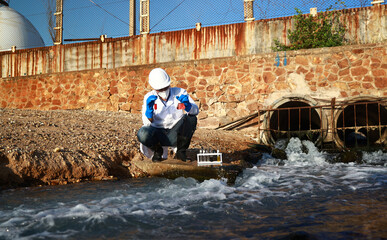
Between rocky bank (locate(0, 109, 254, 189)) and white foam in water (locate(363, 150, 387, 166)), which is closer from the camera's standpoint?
rocky bank (locate(0, 109, 254, 189))

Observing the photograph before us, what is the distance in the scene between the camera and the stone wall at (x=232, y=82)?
814cm

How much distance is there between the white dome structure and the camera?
671 inches

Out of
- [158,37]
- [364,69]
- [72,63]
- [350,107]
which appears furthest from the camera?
[72,63]

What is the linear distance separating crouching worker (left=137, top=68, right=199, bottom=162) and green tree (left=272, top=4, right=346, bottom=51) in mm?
6130

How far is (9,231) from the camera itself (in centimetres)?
213

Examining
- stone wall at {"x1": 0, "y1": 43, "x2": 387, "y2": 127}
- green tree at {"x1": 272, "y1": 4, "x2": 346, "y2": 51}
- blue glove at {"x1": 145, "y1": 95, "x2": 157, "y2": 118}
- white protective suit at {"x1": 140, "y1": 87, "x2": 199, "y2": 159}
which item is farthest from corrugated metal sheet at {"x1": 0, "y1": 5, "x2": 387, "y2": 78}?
blue glove at {"x1": 145, "y1": 95, "x2": 157, "y2": 118}

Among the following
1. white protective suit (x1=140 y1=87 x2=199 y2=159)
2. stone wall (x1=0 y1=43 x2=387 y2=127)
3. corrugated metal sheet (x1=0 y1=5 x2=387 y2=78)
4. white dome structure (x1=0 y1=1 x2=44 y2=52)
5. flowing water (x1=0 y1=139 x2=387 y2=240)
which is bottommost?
flowing water (x1=0 y1=139 x2=387 y2=240)

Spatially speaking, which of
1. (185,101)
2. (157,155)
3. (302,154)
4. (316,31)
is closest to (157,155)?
(157,155)

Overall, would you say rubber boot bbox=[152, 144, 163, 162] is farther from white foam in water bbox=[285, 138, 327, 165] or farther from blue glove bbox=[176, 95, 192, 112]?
white foam in water bbox=[285, 138, 327, 165]

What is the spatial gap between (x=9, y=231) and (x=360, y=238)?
2.10m

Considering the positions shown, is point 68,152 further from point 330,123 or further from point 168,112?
point 330,123

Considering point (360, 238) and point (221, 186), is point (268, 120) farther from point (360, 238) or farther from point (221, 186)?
point (360, 238)

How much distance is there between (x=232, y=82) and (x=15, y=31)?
46.0ft

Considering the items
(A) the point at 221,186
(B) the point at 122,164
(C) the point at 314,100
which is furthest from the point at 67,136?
(C) the point at 314,100
